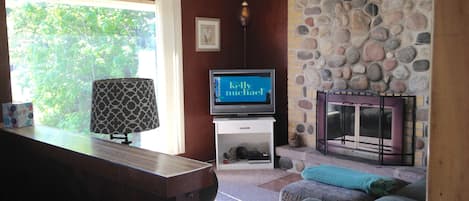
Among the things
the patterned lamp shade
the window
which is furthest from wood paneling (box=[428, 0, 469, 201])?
the window

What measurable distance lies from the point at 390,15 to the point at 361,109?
0.95 m

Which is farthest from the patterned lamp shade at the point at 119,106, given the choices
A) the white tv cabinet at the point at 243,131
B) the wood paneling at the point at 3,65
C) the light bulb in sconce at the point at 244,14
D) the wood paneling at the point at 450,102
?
the light bulb in sconce at the point at 244,14

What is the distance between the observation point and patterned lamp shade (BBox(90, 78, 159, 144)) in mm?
2094

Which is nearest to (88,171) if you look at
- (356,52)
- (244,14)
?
(356,52)

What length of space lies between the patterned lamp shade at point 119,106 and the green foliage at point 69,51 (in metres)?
2.06

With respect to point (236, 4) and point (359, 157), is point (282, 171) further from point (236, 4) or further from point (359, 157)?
point (236, 4)

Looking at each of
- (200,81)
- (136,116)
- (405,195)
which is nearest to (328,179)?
(405,195)

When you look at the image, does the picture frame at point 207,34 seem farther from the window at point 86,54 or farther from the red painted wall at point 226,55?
the window at point 86,54

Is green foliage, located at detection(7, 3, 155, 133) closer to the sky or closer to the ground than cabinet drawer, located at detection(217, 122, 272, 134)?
closer to the sky

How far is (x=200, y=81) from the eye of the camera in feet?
Answer: 17.1

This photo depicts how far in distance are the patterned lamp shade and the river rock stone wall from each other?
2.62m

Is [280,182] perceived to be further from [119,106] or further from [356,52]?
[119,106]

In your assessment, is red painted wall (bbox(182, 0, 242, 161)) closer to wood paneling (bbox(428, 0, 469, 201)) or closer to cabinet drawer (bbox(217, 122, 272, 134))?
cabinet drawer (bbox(217, 122, 272, 134))

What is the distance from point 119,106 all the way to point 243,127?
9.58 ft
